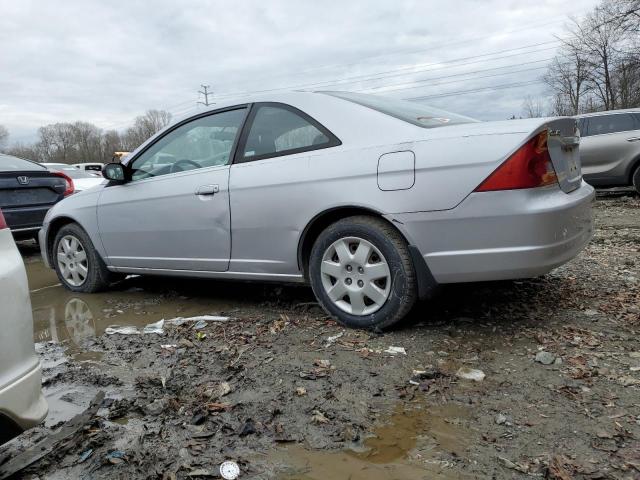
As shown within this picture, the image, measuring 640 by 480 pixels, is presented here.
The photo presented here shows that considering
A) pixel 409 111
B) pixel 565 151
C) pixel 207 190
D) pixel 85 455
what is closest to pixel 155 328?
pixel 207 190

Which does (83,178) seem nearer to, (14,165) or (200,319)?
(14,165)

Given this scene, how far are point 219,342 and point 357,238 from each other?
1.13 metres

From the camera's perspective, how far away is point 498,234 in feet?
8.84

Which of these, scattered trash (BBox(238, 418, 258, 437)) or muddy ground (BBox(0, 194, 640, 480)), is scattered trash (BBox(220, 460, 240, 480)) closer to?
muddy ground (BBox(0, 194, 640, 480))

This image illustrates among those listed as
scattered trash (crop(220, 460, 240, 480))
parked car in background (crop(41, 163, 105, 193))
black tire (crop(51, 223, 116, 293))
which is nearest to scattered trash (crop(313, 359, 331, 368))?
scattered trash (crop(220, 460, 240, 480))

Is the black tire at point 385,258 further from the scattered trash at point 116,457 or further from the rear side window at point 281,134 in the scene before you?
the scattered trash at point 116,457

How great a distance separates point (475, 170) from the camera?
269cm

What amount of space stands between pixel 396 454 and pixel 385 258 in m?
1.25

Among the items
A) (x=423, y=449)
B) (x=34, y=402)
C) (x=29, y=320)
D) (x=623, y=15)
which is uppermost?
(x=623, y=15)

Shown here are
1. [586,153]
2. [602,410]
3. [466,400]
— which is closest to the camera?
[602,410]

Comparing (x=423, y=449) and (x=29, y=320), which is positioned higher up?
(x=29, y=320)

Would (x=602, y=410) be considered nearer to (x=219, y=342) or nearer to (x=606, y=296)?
(x=606, y=296)

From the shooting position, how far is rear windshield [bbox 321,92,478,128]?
318 cm

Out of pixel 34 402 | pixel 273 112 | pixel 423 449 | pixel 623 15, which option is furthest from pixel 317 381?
pixel 623 15
